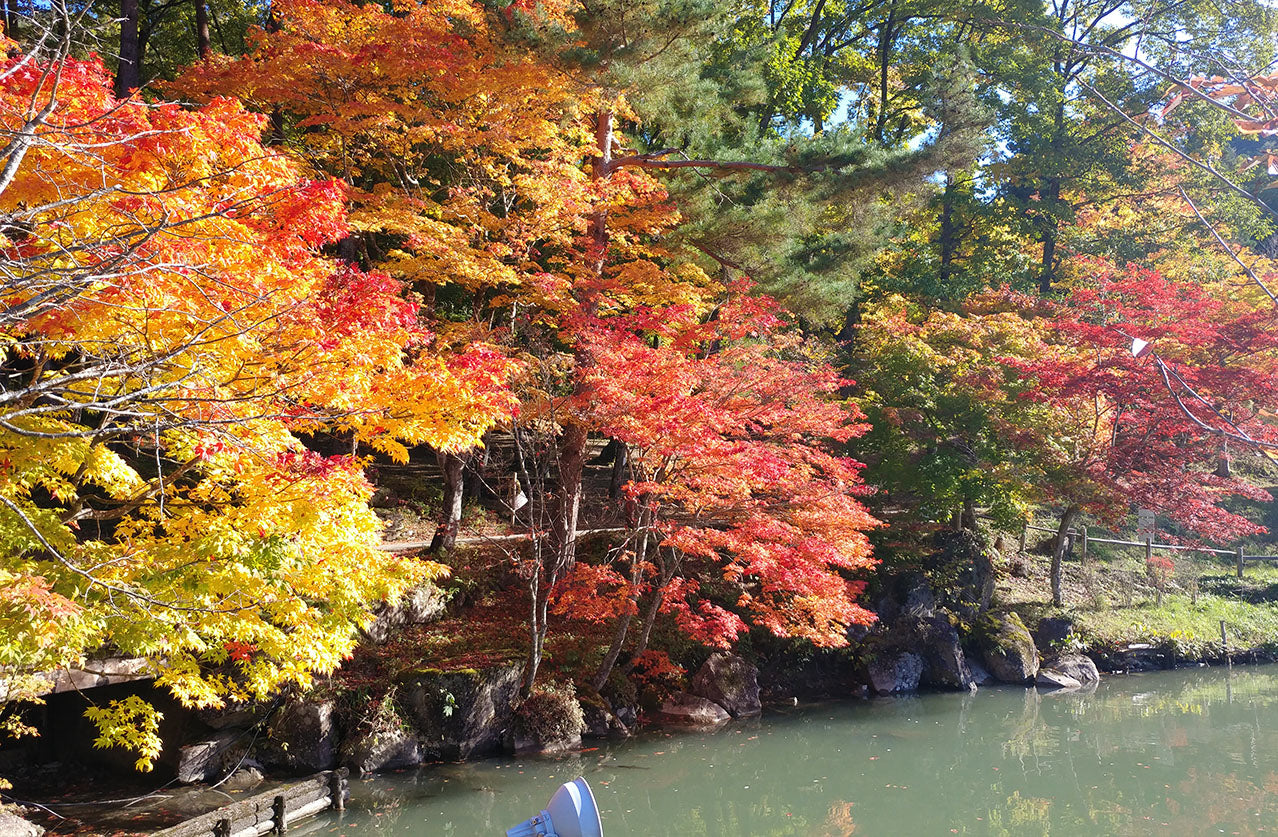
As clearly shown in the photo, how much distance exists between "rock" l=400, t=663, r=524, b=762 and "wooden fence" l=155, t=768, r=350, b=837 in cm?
113

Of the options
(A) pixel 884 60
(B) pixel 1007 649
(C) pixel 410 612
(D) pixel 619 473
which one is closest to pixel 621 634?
(C) pixel 410 612

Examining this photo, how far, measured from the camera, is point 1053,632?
12891 mm

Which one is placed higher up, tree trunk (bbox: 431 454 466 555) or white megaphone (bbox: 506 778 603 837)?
tree trunk (bbox: 431 454 466 555)

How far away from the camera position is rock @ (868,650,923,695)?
38.8 feet

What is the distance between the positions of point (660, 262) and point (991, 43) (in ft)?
35.9

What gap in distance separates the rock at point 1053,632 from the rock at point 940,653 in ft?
4.82

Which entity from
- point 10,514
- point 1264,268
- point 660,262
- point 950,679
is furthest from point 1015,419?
point 10,514

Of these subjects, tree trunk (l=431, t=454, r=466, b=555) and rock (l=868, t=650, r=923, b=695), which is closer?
tree trunk (l=431, t=454, r=466, b=555)

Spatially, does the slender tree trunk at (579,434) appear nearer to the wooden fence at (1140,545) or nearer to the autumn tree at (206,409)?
the autumn tree at (206,409)

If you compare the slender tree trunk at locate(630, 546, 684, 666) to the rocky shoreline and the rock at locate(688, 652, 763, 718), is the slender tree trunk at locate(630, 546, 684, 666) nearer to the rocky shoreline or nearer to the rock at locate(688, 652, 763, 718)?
the rocky shoreline

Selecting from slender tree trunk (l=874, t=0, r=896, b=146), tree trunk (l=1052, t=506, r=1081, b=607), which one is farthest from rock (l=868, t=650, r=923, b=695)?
slender tree trunk (l=874, t=0, r=896, b=146)

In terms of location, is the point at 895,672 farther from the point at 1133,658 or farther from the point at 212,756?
the point at 212,756

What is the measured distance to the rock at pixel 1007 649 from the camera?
40.1 ft

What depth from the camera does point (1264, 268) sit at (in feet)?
55.0
